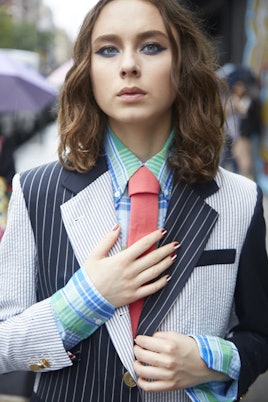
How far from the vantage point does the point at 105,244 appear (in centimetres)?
151

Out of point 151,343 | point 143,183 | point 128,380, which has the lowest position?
point 128,380

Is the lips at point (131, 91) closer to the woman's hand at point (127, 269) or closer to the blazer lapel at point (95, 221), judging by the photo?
the blazer lapel at point (95, 221)

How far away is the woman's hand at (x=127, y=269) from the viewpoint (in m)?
1.46

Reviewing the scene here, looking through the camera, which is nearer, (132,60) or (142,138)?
(132,60)

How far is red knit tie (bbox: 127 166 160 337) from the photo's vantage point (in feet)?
5.05

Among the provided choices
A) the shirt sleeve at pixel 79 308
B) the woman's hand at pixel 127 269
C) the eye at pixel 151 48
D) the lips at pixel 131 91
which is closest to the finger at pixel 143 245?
the woman's hand at pixel 127 269

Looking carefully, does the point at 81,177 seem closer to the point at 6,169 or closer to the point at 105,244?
the point at 105,244

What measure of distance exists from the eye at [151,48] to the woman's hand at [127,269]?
50cm

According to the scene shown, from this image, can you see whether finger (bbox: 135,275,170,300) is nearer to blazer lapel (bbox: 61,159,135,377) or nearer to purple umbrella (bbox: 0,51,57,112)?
blazer lapel (bbox: 61,159,135,377)

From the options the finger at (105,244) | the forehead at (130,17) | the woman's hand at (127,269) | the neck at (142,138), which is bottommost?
the woman's hand at (127,269)

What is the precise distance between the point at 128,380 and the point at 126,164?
612 millimetres

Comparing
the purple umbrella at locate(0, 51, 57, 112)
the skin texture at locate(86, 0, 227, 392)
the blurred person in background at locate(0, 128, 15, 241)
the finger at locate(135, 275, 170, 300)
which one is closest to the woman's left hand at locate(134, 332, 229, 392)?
the skin texture at locate(86, 0, 227, 392)

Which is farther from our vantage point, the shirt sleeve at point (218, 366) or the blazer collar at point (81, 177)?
the blazer collar at point (81, 177)

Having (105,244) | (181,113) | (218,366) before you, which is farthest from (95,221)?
(218,366)
